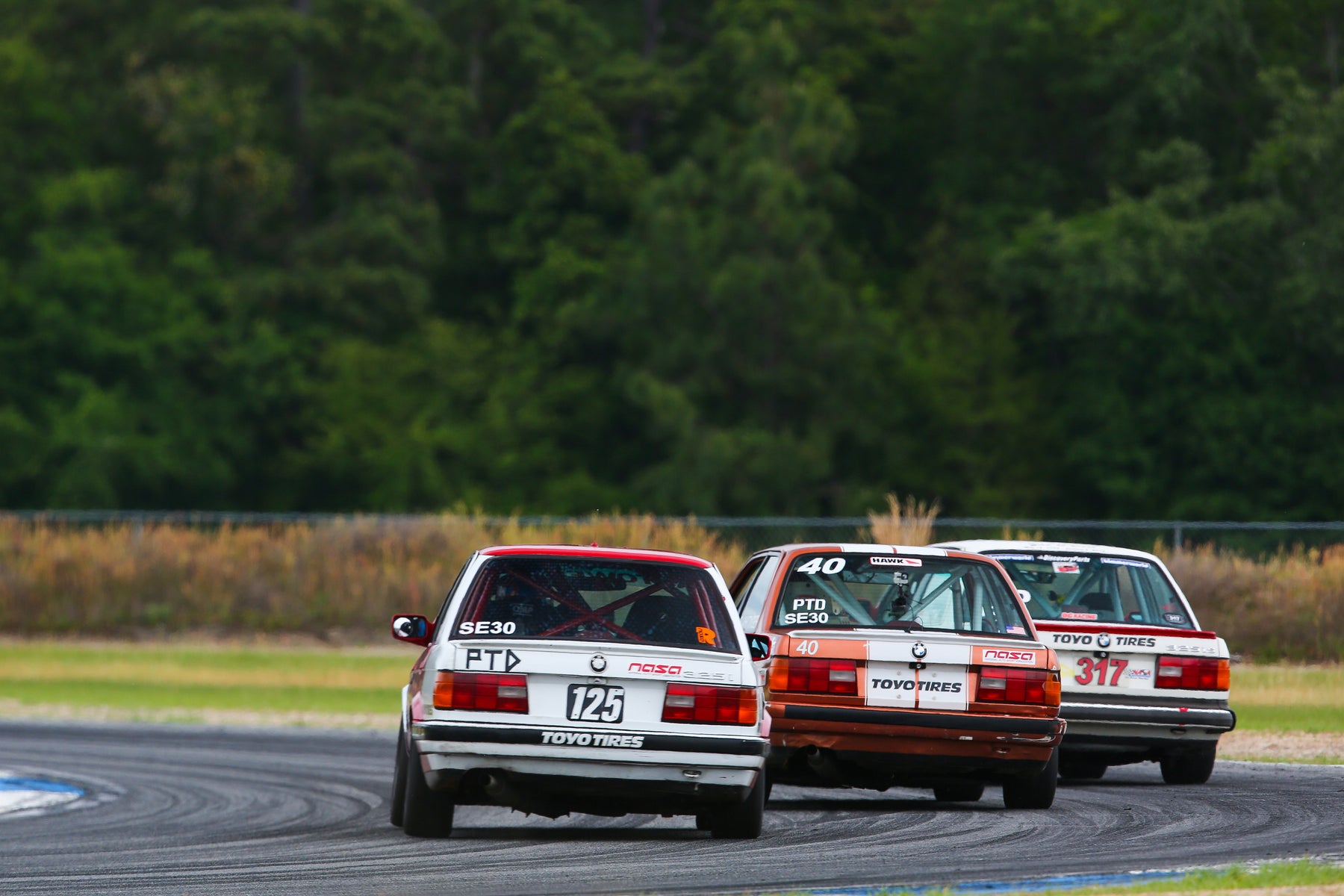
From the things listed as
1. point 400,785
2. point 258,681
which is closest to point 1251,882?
point 400,785

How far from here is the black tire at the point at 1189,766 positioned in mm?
15016

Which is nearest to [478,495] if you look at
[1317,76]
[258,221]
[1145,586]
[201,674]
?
[258,221]

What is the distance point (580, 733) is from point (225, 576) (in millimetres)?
24606

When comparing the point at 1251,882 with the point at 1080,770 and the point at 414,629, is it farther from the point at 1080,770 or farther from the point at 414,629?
the point at 1080,770

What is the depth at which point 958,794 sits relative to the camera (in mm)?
14344

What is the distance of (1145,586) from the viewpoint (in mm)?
15297

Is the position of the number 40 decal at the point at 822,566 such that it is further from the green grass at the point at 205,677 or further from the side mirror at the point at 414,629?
the green grass at the point at 205,677

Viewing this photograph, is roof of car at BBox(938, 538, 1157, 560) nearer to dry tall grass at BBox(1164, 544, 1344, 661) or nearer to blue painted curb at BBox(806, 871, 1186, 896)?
blue painted curb at BBox(806, 871, 1186, 896)

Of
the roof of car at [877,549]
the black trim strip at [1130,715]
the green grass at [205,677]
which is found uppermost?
the roof of car at [877,549]

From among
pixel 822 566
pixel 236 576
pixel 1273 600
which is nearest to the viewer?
pixel 822 566

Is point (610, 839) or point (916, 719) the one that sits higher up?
point (916, 719)

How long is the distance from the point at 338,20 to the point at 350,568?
108 ft

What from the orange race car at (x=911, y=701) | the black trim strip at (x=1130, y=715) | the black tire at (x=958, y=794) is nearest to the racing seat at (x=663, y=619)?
the orange race car at (x=911, y=701)

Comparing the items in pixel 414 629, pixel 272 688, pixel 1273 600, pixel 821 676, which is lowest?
pixel 272 688
